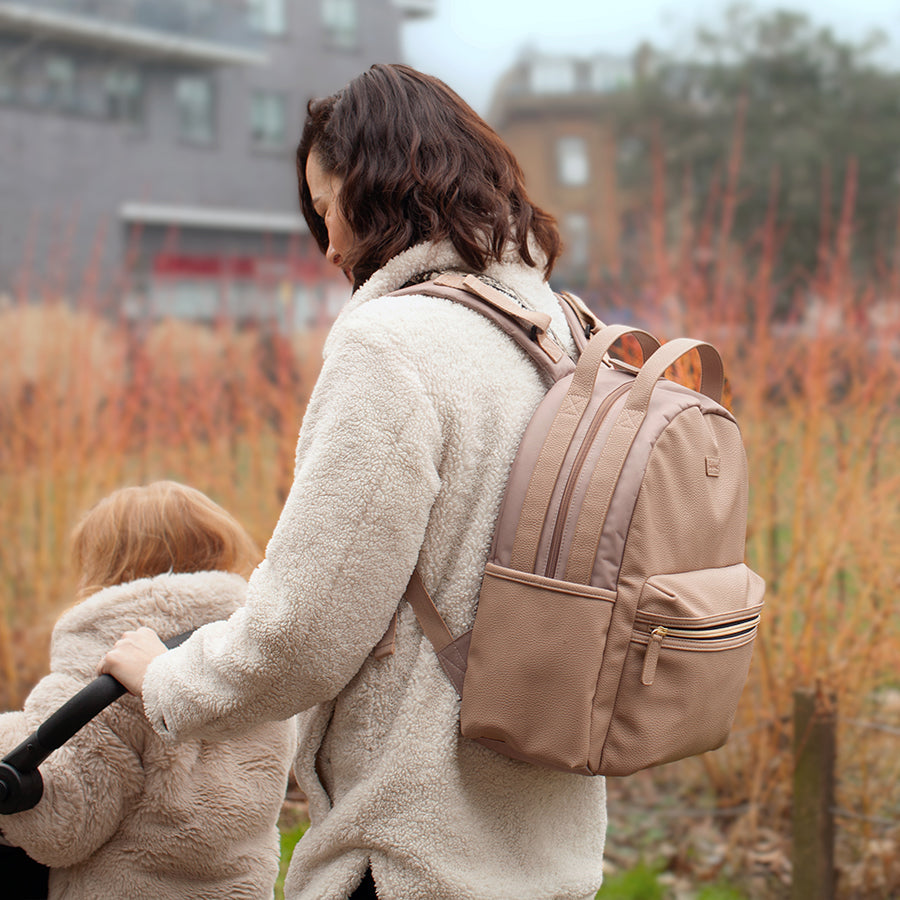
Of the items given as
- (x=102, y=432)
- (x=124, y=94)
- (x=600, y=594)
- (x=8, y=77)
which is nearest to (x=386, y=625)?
(x=600, y=594)

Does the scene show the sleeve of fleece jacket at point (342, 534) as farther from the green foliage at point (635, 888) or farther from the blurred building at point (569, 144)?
the blurred building at point (569, 144)

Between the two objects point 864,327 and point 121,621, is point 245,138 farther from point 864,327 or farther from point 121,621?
point 121,621

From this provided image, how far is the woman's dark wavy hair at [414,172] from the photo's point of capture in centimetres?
118

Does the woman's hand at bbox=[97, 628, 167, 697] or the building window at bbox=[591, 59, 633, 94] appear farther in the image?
the building window at bbox=[591, 59, 633, 94]

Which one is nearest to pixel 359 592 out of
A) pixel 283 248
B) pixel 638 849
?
pixel 638 849

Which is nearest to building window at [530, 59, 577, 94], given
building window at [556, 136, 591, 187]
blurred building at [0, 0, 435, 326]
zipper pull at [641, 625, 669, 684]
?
building window at [556, 136, 591, 187]

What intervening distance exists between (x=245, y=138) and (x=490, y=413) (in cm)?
563

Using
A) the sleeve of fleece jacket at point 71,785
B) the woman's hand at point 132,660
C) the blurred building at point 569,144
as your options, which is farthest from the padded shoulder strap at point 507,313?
the blurred building at point 569,144

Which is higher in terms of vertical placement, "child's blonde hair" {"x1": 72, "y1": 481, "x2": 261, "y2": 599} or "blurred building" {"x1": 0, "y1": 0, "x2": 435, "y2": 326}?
"blurred building" {"x1": 0, "y1": 0, "x2": 435, "y2": 326}

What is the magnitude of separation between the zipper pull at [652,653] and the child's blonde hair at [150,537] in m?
0.83

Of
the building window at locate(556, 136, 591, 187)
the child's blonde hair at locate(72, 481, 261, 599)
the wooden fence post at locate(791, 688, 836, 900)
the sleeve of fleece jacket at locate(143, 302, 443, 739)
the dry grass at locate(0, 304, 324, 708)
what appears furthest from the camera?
the building window at locate(556, 136, 591, 187)

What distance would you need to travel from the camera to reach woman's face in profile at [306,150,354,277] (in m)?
1.23

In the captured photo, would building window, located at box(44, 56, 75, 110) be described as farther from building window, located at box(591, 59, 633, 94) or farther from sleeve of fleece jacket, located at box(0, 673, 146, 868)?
sleeve of fleece jacket, located at box(0, 673, 146, 868)

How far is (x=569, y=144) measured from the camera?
23.5 feet
